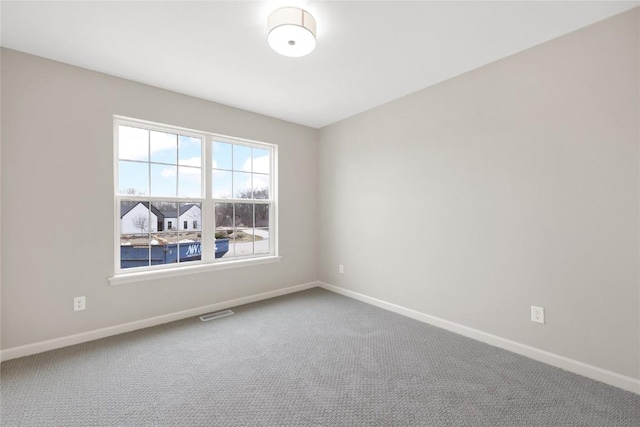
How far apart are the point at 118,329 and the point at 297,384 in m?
1.95

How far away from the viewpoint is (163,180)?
3.10 meters

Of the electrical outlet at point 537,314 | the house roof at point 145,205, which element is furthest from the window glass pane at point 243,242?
the electrical outlet at point 537,314

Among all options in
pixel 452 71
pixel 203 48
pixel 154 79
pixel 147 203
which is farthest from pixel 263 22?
pixel 147 203

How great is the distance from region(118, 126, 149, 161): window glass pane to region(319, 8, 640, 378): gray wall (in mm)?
2613

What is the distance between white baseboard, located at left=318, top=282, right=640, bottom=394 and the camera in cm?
188

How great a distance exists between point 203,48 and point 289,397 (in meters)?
2.68

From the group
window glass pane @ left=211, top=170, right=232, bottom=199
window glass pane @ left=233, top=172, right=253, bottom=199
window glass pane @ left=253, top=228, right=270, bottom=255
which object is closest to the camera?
window glass pane @ left=211, top=170, right=232, bottom=199

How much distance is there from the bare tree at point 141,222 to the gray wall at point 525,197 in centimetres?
260

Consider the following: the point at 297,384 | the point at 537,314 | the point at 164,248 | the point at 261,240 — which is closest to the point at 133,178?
the point at 164,248

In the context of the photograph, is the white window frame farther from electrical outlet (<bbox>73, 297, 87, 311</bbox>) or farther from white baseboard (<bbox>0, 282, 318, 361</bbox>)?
white baseboard (<bbox>0, 282, 318, 361</bbox>)

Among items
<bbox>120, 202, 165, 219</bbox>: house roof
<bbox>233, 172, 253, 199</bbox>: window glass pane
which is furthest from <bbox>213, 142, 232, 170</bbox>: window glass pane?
<bbox>120, 202, 165, 219</bbox>: house roof

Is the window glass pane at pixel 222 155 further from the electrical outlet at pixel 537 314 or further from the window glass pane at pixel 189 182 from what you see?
the electrical outlet at pixel 537 314

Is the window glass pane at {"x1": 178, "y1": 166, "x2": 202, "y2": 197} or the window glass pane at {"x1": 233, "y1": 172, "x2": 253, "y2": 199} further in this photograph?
the window glass pane at {"x1": 233, "y1": 172, "x2": 253, "y2": 199}

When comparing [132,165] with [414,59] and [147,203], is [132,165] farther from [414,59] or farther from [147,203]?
[414,59]
